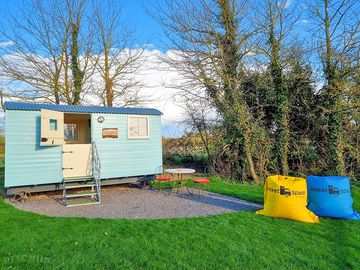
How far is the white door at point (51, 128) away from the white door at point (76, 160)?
356 millimetres

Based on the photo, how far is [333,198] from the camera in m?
4.65

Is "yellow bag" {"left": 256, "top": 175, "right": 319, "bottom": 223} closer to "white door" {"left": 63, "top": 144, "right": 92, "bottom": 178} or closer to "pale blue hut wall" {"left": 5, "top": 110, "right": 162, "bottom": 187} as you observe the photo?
"pale blue hut wall" {"left": 5, "top": 110, "right": 162, "bottom": 187}

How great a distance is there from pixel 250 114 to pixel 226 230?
20.7ft

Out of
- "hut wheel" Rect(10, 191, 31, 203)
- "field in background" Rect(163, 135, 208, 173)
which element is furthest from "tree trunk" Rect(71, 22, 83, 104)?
"hut wheel" Rect(10, 191, 31, 203)

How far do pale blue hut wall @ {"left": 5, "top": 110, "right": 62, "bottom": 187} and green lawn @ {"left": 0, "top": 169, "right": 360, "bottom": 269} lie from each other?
5.91ft

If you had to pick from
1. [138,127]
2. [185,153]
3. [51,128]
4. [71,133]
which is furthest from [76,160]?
[185,153]

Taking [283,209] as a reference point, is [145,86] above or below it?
above

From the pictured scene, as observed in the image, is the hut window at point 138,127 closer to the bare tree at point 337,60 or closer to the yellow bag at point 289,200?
the yellow bag at point 289,200

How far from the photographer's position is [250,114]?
32.0 feet

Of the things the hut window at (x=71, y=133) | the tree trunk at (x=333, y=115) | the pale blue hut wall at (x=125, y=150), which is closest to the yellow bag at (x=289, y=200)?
the pale blue hut wall at (x=125, y=150)

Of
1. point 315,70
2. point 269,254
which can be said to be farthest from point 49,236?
point 315,70

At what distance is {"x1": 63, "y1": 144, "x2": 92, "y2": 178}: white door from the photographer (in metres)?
7.03

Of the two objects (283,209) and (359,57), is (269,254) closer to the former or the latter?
(283,209)

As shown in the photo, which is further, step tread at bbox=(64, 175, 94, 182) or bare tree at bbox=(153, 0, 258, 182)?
bare tree at bbox=(153, 0, 258, 182)
